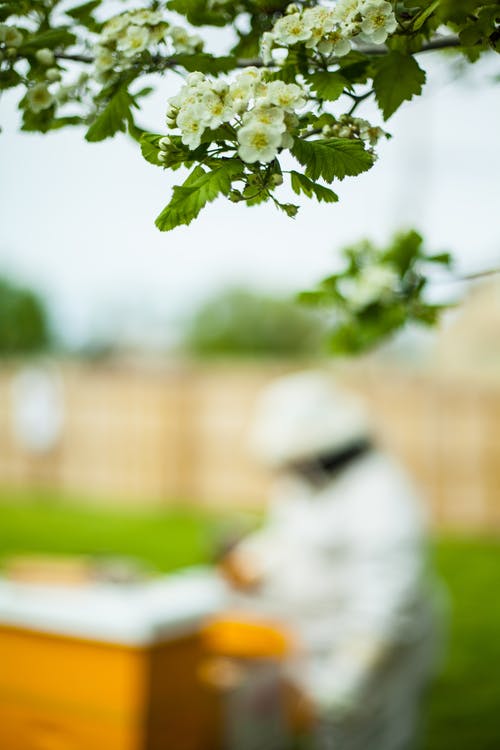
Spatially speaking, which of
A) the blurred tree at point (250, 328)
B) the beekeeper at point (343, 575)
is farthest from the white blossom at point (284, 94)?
the blurred tree at point (250, 328)

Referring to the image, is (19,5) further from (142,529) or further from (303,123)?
(142,529)

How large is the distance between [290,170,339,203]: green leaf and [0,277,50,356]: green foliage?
104 feet

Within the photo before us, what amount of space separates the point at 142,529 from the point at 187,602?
731 cm

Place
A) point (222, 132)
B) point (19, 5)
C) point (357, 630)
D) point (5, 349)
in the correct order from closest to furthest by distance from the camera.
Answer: point (222, 132)
point (19, 5)
point (357, 630)
point (5, 349)

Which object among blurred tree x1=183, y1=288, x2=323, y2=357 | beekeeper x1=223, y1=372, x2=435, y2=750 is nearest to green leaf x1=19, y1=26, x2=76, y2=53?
beekeeper x1=223, y1=372, x2=435, y2=750

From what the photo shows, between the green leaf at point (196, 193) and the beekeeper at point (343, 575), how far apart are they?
77.9 inches

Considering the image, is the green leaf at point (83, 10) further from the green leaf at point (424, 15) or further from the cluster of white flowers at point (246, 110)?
the green leaf at point (424, 15)

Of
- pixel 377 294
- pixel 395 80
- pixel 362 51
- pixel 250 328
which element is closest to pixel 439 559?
pixel 377 294

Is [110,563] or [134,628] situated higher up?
[110,563]

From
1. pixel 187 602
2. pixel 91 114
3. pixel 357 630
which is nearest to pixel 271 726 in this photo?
pixel 357 630

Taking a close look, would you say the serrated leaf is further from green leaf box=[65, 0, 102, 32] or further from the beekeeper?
the beekeeper

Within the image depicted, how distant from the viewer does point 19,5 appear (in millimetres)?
1354

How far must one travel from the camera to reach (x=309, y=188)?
1.13 meters

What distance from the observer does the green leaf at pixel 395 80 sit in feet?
3.98
